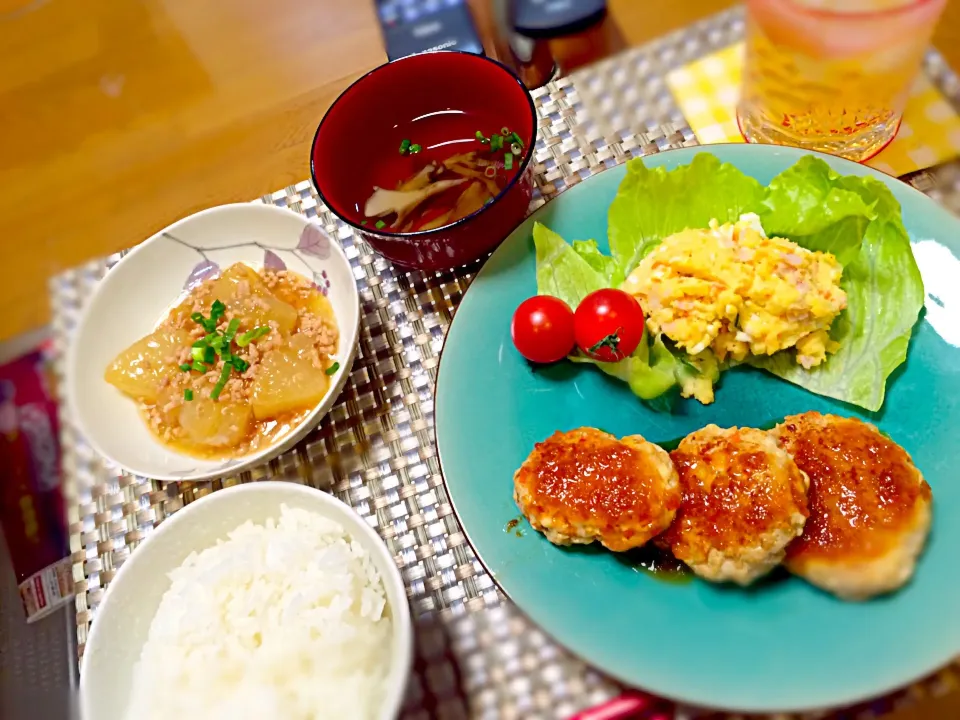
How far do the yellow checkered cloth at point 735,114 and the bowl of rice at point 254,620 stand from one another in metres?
1.47

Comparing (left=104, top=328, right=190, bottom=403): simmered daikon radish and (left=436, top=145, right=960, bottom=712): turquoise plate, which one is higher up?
(left=104, top=328, right=190, bottom=403): simmered daikon radish

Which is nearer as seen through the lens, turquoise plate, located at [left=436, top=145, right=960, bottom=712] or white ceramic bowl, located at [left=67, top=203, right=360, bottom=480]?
turquoise plate, located at [left=436, top=145, right=960, bottom=712]

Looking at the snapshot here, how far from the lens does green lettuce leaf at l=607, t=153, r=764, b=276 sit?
1796mm

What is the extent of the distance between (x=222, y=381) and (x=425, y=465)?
58 centimetres

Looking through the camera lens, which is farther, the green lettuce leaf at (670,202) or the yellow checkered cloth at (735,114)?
the yellow checkered cloth at (735,114)

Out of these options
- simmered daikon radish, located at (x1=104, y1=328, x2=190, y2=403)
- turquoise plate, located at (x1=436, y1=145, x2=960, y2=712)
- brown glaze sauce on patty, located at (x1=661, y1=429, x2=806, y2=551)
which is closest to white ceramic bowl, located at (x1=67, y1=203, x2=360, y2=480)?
simmered daikon radish, located at (x1=104, y1=328, x2=190, y2=403)

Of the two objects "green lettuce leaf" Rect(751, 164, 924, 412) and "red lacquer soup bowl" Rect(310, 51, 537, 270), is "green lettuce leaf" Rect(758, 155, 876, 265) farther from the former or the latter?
"red lacquer soup bowl" Rect(310, 51, 537, 270)

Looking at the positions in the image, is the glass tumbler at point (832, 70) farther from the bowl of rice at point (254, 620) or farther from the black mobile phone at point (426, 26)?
the bowl of rice at point (254, 620)

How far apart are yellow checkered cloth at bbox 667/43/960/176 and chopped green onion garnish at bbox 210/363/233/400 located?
57.4 inches

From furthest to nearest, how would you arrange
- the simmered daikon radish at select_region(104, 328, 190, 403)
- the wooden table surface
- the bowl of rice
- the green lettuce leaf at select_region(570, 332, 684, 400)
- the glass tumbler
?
the wooden table surface → the simmered daikon radish at select_region(104, 328, 190, 403) → the green lettuce leaf at select_region(570, 332, 684, 400) → the glass tumbler → the bowl of rice

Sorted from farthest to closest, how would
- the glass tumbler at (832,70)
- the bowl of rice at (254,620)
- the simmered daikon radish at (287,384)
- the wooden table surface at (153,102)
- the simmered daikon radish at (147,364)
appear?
the wooden table surface at (153,102)
the simmered daikon radish at (147,364)
the simmered daikon radish at (287,384)
the glass tumbler at (832,70)
the bowl of rice at (254,620)

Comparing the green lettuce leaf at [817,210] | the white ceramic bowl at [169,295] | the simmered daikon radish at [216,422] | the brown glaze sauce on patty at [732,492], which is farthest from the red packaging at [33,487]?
the green lettuce leaf at [817,210]

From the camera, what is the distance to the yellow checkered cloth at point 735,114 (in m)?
1.95

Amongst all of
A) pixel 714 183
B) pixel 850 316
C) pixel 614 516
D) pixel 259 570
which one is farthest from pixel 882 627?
pixel 259 570
